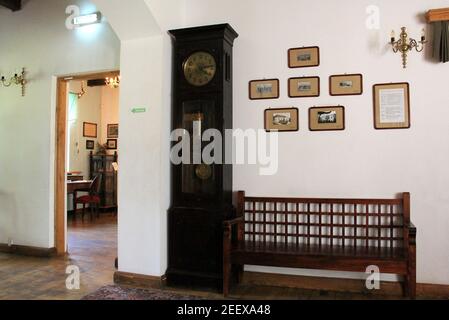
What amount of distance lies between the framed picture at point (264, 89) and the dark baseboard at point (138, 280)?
1927mm

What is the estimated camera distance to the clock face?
11.3ft

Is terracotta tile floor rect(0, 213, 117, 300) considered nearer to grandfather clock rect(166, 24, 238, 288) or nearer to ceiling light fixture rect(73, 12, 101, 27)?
grandfather clock rect(166, 24, 238, 288)

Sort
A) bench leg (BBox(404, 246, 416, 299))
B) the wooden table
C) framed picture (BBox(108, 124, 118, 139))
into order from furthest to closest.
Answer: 1. framed picture (BBox(108, 124, 118, 139))
2. the wooden table
3. bench leg (BBox(404, 246, 416, 299))

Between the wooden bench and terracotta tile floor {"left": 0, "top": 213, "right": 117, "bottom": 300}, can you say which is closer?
the wooden bench

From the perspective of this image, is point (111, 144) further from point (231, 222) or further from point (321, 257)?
point (321, 257)

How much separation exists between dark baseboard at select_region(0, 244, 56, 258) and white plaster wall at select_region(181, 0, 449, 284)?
2.57 meters

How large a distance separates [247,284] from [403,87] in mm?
2238

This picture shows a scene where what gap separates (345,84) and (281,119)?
646mm

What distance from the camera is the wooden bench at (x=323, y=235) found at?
2.91 meters

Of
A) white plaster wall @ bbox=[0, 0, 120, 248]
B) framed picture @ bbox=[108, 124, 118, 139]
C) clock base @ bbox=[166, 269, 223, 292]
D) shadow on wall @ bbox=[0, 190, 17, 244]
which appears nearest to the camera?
clock base @ bbox=[166, 269, 223, 292]

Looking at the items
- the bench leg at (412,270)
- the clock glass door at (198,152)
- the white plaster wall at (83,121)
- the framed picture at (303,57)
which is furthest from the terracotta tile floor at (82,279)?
the white plaster wall at (83,121)

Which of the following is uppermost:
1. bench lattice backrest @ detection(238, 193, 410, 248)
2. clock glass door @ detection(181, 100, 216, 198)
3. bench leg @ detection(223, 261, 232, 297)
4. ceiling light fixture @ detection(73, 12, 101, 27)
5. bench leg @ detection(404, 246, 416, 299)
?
ceiling light fixture @ detection(73, 12, 101, 27)

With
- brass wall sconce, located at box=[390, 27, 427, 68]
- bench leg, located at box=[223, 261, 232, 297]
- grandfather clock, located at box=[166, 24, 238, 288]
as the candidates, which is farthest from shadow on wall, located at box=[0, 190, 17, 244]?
brass wall sconce, located at box=[390, 27, 427, 68]
